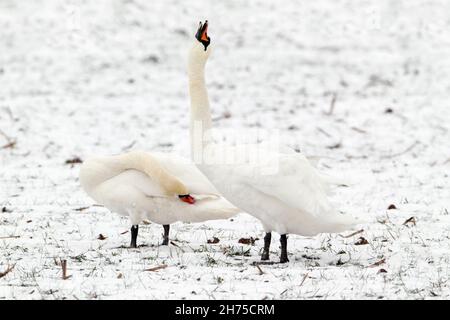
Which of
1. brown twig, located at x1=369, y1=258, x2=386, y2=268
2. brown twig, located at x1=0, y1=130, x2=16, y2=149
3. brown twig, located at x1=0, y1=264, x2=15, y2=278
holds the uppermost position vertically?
brown twig, located at x1=0, y1=130, x2=16, y2=149

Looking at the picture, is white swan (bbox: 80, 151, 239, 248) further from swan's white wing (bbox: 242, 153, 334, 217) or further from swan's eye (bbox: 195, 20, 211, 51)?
swan's eye (bbox: 195, 20, 211, 51)

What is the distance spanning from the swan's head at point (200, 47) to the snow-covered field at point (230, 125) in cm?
174

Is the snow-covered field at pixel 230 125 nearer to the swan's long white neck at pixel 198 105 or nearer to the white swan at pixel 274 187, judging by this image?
the white swan at pixel 274 187

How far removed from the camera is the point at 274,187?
6.00m

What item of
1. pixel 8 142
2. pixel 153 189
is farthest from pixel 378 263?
pixel 8 142

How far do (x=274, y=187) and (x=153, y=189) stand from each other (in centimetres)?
144

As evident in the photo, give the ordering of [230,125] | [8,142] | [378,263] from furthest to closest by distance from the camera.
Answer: [230,125] < [8,142] < [378,263]

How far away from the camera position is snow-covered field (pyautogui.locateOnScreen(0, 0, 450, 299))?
5754mm

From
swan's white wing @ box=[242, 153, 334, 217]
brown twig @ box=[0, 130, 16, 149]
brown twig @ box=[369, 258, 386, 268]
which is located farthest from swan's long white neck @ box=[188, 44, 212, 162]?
brown twig @ box=[0, 130, 16, 149]

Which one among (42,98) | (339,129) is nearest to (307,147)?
(339,129)

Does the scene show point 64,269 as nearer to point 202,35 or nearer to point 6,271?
point 6,271

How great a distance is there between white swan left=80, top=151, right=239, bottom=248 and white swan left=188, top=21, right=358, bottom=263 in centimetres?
71

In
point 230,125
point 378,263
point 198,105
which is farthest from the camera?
point 230,125
